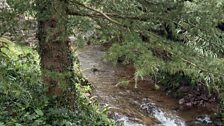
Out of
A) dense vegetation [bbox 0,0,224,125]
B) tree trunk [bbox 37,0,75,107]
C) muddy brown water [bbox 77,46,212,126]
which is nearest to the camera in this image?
dense vegetation [bbox 0,0,224,125]

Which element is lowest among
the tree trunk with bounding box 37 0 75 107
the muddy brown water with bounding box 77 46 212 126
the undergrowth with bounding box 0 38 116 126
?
the muddy brown water with bounding box 77 46 212 126

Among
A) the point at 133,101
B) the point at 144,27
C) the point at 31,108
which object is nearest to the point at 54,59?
the point at 31,108

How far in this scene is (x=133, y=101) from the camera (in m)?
12.2

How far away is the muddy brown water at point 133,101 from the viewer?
36.5 ft

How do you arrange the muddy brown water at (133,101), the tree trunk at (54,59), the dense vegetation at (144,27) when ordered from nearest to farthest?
the dense vegetation at (144,27) < the tree trunk at (54,59) < the muddy brown water at (133,101)

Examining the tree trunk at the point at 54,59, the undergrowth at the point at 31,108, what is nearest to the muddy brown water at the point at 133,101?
the undergrowth at the point at 31,108

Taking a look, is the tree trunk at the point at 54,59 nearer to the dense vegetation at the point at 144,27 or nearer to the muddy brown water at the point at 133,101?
the dense vegetation at the point at 144,27

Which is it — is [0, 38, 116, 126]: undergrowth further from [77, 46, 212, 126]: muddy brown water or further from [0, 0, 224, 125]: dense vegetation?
[77, 46, 212, 126]: muddy brown water

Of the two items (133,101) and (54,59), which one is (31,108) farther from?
(133,101)

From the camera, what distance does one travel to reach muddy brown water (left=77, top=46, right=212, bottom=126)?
36.5 ft

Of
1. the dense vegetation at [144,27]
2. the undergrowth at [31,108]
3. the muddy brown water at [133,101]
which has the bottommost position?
the muddy brown water at [133,101]

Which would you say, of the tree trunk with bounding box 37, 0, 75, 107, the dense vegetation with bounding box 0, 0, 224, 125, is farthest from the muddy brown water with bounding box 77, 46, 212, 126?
the dense vegetation with bounding box 0, 0, 224, 125

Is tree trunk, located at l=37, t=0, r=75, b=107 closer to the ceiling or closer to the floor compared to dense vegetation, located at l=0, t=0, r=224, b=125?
closer to the floor

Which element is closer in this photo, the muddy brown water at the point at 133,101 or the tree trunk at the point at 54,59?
the tree trunk at the point at 54,59
